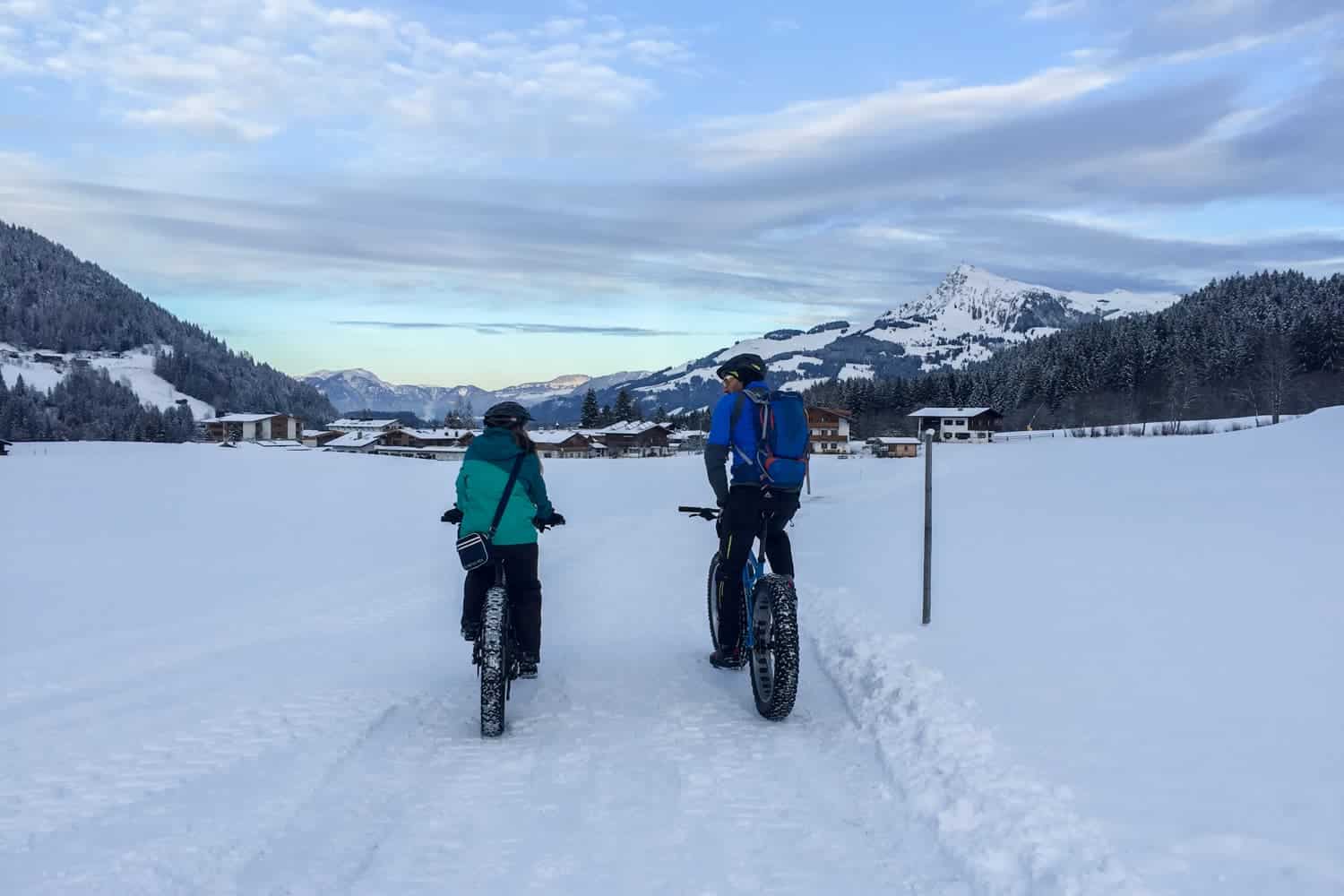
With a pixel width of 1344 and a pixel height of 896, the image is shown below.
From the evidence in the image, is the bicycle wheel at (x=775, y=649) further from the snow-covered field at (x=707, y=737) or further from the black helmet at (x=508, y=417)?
the black helmet at (x=508, y=417)

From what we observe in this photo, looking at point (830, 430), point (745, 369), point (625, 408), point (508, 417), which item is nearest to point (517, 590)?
point (508, 417)

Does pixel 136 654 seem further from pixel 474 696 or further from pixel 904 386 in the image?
pixel 904 386

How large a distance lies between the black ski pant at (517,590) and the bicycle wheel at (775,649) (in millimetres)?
1636

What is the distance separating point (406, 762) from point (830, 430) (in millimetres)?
99872

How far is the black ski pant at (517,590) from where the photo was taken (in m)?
6.02

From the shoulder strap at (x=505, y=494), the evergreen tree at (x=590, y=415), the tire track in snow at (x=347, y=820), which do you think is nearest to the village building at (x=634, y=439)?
the evergreen tree at (x=590, y=415)

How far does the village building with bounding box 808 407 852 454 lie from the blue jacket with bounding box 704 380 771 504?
310 feet

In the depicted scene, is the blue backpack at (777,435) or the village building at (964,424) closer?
the blue backpack at (777,435)

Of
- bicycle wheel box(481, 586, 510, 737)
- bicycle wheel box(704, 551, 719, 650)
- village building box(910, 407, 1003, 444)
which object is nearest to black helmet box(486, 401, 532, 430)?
bicycle wheel box(481, 586, 510, 737)

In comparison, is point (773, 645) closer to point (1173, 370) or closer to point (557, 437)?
point (557, 437)

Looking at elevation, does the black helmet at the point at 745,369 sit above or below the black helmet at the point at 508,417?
above

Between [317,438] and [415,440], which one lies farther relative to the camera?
[317,438]

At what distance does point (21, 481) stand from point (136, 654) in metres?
27.2

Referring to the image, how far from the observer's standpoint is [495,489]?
596 cm
